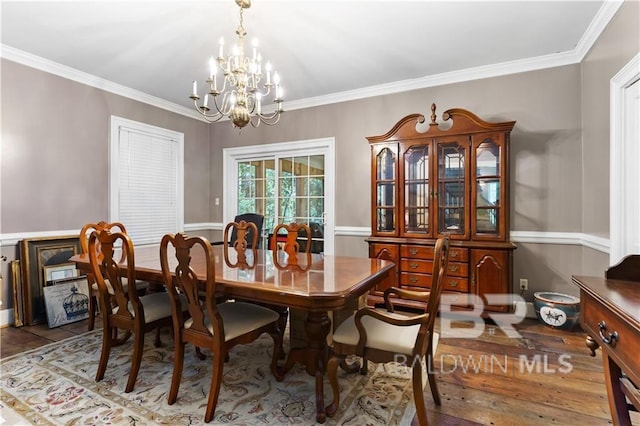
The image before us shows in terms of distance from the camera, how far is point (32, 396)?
6.22ft

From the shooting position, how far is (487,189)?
306 centimetres

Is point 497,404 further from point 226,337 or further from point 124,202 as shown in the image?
point 124,202

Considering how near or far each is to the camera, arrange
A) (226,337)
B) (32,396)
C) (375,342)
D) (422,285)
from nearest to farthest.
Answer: (375,342)
(226,337)
(32,396)
(422,285)

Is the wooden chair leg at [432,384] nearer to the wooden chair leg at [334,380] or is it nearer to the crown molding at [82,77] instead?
the wooden chair leg at [334,380]

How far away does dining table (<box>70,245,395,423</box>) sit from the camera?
1.51m

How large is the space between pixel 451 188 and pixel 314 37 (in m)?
1.91

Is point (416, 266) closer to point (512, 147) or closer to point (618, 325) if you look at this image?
point (512, 147)

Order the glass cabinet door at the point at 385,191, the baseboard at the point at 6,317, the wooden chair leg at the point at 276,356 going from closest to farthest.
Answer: the wooden chair leg at the point at 276,356 → the baseboard at the point at 6,317 → the glass cabinet door at the point at 385,191

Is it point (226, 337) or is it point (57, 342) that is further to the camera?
point (57, 342)

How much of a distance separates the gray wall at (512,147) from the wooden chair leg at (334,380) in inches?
93.5

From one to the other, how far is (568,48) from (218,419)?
159 inches

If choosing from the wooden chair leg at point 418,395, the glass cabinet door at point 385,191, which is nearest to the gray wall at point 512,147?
the glass cabinet door at point 385,191

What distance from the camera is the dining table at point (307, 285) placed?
1.51m

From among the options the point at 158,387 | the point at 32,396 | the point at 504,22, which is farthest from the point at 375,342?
the point at 504,22
